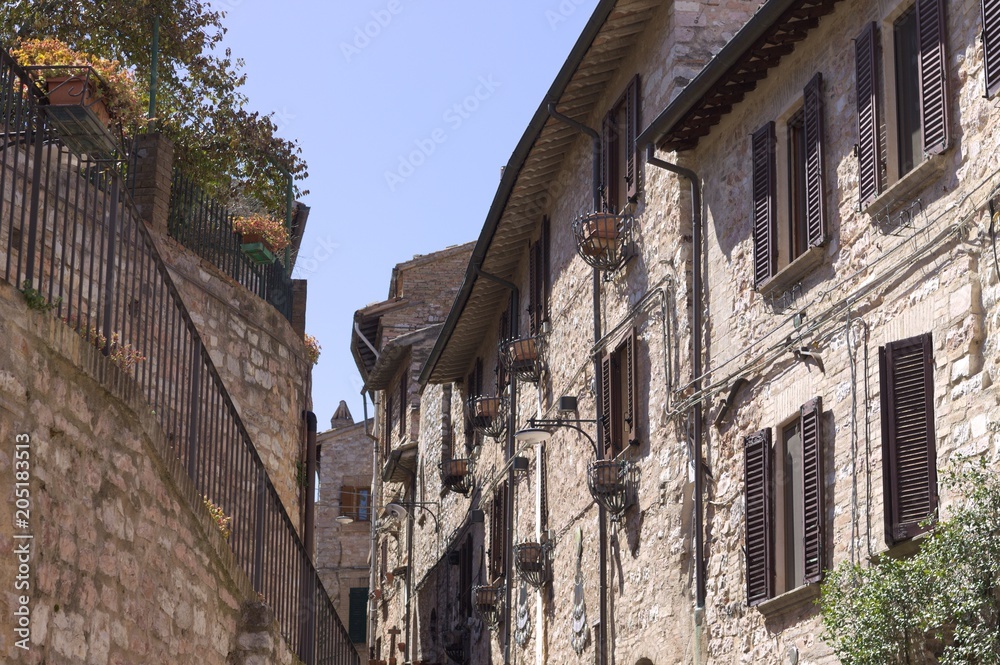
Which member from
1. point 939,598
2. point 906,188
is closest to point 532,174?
point 906,188

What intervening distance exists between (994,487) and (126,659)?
4833mm

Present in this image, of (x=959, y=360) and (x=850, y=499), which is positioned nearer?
(x=959, y=360)

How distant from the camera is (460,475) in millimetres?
24297

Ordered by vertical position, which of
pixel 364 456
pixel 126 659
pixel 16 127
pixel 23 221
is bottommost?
pixel 126 659

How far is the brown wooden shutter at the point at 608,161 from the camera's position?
1623 cm

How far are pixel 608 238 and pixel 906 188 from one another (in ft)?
19.1

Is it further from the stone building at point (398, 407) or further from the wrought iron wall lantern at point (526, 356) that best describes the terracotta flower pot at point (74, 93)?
the stone building at point (398, 407)

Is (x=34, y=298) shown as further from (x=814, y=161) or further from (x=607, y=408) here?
(x=607, y=408)

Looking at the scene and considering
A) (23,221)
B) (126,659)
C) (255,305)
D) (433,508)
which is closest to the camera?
(23,221)

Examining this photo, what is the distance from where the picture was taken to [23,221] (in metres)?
7.47

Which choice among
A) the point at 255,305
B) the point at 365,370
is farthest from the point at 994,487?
the point at 365,370

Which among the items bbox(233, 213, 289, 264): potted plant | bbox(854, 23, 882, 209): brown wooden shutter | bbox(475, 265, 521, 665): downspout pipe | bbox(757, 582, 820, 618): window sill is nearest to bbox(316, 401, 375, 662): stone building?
bbox(475, 265, 521, 665): downspout pipe

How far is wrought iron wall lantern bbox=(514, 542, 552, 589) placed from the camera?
17953 mm

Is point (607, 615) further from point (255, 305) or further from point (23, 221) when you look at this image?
point (23, 221)
